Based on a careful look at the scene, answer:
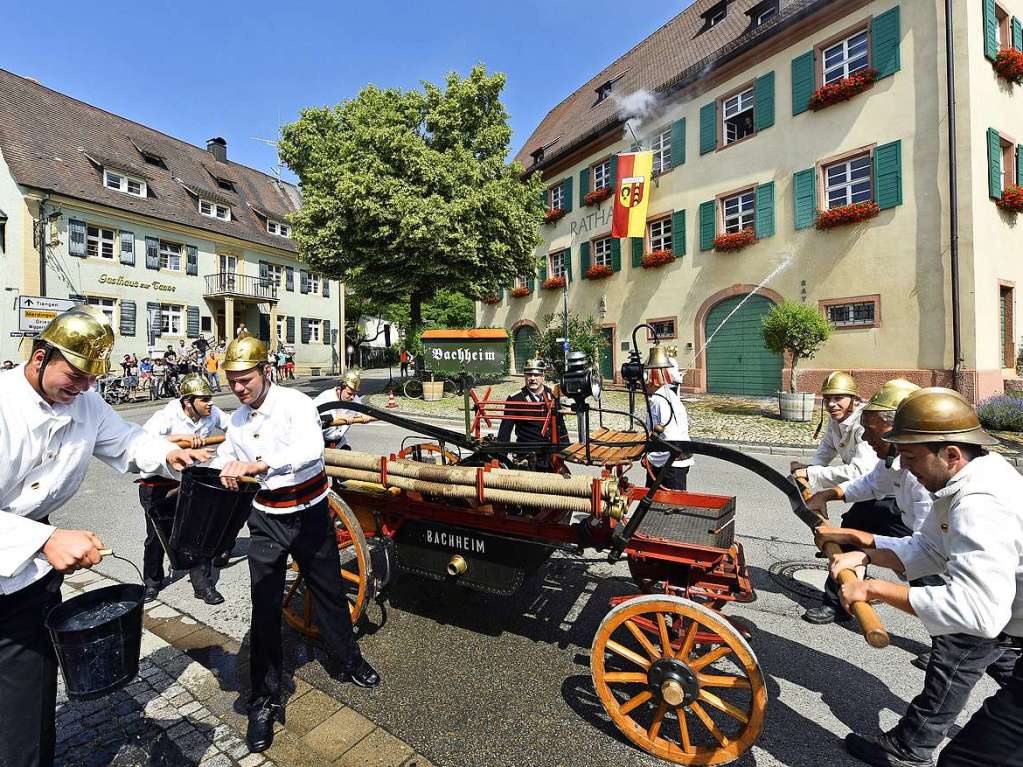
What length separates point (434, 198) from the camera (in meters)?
15.8

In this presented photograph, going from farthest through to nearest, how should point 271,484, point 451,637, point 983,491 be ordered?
1. point 451,637
2. point 271,484
3. point 983,491

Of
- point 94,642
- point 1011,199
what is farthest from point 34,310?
point 1011,199

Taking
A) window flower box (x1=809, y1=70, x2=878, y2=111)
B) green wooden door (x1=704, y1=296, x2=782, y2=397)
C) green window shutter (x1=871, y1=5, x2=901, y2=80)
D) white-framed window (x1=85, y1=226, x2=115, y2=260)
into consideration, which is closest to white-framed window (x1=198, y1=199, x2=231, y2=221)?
white-framed window (x1=85, y1=226, x2=115, y2=260)

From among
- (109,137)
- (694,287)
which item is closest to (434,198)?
(694,287)

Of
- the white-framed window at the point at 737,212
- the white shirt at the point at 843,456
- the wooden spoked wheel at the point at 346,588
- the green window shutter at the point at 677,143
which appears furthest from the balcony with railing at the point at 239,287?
the white shirt at the point at 843,456

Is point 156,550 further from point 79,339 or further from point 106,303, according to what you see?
point 106,303

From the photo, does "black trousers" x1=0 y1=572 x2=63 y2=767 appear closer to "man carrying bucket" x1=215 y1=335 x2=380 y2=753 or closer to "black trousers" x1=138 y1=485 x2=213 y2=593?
"man carrying bucket" x1=215 y1=335 x2=380 y2=753

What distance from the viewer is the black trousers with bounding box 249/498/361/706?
2561mm

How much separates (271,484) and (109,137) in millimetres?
32382

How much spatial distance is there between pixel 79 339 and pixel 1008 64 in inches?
721

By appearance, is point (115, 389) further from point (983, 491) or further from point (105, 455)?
point (983, 491)

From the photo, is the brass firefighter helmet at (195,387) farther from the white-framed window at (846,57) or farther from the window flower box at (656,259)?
the white-framed window at (846,57)

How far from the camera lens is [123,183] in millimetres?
24578

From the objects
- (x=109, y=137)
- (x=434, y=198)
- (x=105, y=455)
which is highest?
(x=109, y=137)
